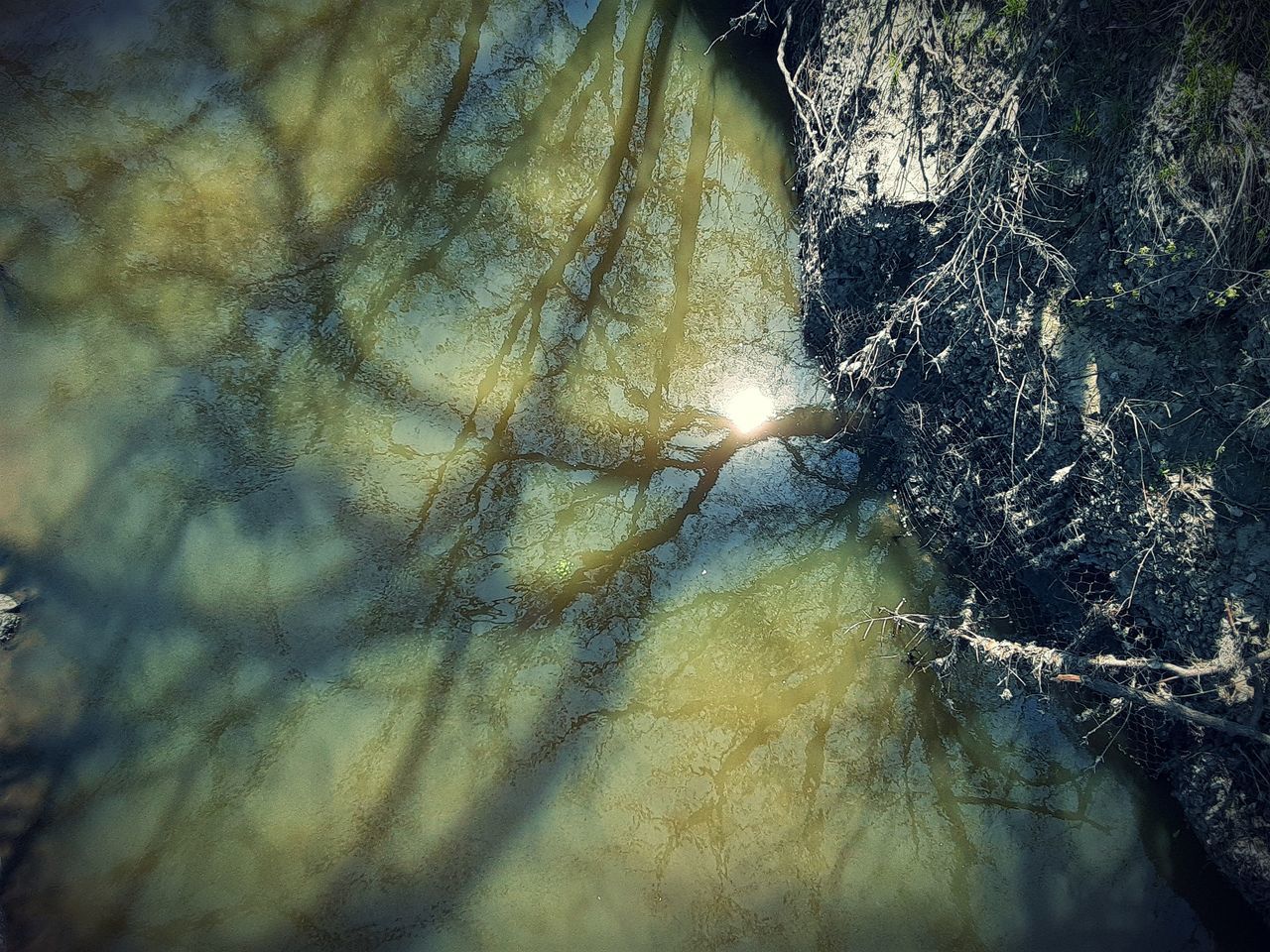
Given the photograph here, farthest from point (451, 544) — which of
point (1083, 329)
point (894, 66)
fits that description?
point (894, 66)

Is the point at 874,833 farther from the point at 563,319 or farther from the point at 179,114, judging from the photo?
the point at 179,114

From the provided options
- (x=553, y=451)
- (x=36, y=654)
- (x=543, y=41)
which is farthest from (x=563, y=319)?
(x=36, y=654)

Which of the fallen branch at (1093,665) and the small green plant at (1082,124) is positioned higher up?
the small green plant at (1082,124)

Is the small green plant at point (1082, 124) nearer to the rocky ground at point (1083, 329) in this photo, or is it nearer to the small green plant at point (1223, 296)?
the rocky ground at point (1083, 329)

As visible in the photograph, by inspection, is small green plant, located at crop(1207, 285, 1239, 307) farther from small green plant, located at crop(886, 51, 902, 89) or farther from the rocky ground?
small green plant, located at crop(886, 51, 902, 89)

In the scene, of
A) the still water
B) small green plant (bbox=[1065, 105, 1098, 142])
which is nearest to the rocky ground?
small green plant (bbox=[1065, 105, 1098, 142])

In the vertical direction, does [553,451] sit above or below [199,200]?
below

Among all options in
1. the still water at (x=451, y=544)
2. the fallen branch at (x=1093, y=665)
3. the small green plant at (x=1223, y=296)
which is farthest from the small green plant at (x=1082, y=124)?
the fallen branch at (x=1093, y=665)
